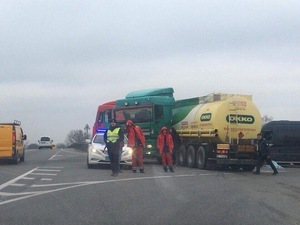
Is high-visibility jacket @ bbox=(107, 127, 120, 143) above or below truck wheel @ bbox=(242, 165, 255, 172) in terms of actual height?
above

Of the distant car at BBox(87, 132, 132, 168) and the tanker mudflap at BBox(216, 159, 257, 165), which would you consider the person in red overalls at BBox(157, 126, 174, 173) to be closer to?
the distant car at BBox(87, 132, 132, 168)

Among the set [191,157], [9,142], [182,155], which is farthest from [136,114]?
[9,142]

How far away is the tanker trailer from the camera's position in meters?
22.8

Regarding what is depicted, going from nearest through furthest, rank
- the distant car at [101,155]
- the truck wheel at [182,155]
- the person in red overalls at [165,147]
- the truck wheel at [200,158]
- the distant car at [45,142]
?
the person in red overalls at [165,147] → the distant car at [101,155] → the truck wheel at [200,158] → the truck wheel at [182,155] → the distant car at [45,142]

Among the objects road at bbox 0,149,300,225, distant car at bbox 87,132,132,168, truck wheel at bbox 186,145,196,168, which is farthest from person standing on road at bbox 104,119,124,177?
truck wheel at bbox 186,145,196,168

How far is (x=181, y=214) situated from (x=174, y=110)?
1832cm

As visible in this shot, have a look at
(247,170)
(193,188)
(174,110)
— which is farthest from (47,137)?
(193,188)

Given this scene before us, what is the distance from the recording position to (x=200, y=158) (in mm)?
24188

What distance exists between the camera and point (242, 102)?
23.2 meters

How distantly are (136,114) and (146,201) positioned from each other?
1630 centimetres

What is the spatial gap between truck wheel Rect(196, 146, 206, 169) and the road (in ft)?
19.8

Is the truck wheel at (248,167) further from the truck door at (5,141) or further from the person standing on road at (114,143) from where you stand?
the truck door at (5,141)

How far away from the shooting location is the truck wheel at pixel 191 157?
25.1m

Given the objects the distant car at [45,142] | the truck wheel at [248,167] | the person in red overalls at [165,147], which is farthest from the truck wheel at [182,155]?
the distant car at [45,142]
